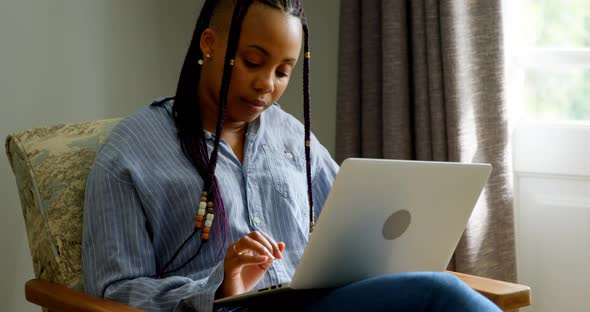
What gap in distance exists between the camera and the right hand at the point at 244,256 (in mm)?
1215

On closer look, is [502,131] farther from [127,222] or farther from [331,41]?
[127,222]

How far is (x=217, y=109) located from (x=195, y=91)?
0.05 m

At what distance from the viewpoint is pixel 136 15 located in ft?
7.80

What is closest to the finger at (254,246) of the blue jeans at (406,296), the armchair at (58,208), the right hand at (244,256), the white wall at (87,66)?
the right hand at (244,256)

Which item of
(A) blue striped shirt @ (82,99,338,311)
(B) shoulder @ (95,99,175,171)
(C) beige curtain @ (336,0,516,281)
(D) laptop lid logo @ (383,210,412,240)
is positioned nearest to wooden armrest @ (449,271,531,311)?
(D) laptop lid logo @ (383,210,412,240)

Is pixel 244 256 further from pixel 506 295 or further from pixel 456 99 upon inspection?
pixel 456 99

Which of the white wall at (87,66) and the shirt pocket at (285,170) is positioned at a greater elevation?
the white wall at (87,66)

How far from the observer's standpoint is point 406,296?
1.14 m

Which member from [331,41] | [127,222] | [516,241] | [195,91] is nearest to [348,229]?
[127,222]

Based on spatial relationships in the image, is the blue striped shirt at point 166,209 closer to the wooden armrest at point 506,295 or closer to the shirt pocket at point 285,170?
the shirt pocket at point 285,170

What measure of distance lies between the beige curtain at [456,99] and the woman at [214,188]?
2.45ft

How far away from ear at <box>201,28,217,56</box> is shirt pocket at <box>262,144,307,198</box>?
8.7 inches

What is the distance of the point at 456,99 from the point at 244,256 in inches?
47.5

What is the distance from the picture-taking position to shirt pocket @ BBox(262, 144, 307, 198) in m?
1.55
